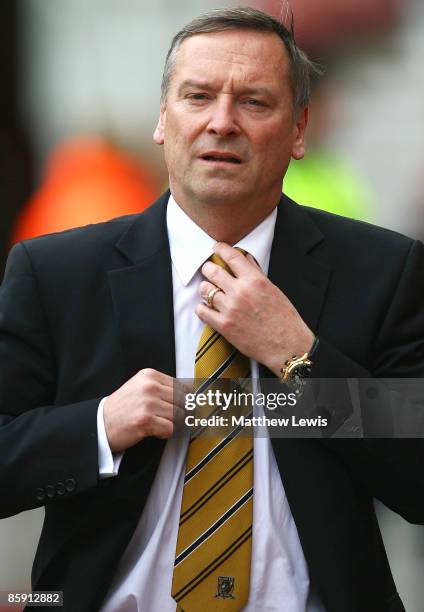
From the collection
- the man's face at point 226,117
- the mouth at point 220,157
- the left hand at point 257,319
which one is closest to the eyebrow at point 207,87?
the man's face at point 226,117

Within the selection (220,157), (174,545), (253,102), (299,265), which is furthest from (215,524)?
(253,102)

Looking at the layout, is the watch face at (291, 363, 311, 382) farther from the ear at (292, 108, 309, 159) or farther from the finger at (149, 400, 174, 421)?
the ear at (292, 108, 309, 159)

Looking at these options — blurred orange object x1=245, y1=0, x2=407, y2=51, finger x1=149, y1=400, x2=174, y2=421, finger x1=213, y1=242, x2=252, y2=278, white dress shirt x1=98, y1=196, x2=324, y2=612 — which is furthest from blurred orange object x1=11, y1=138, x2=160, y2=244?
finger x1=149, y1=400, x2=174, y2=421

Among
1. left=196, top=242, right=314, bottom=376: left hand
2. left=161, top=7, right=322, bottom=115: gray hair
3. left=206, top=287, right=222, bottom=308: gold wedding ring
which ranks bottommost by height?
left=196, top=242, right=314, bottom=376: left hand

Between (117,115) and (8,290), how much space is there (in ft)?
5.91

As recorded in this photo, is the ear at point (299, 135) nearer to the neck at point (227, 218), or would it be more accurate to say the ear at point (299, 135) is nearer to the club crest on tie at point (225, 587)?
the neck at point (227, 218)

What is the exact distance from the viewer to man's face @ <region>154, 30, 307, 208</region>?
8.15ft

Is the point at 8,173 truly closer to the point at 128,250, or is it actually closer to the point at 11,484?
the point at 128,250

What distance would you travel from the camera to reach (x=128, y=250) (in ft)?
8.54

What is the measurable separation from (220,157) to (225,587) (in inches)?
36.9

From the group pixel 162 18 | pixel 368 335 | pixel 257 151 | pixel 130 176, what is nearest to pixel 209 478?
pixel 368 335

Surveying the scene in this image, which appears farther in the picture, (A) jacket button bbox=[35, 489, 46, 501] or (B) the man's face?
(B) the man's face

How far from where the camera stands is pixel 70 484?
2.37 meters

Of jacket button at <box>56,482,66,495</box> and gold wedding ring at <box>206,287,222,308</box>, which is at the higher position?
gold wedding ring at <box>206,287,222,308</box>
